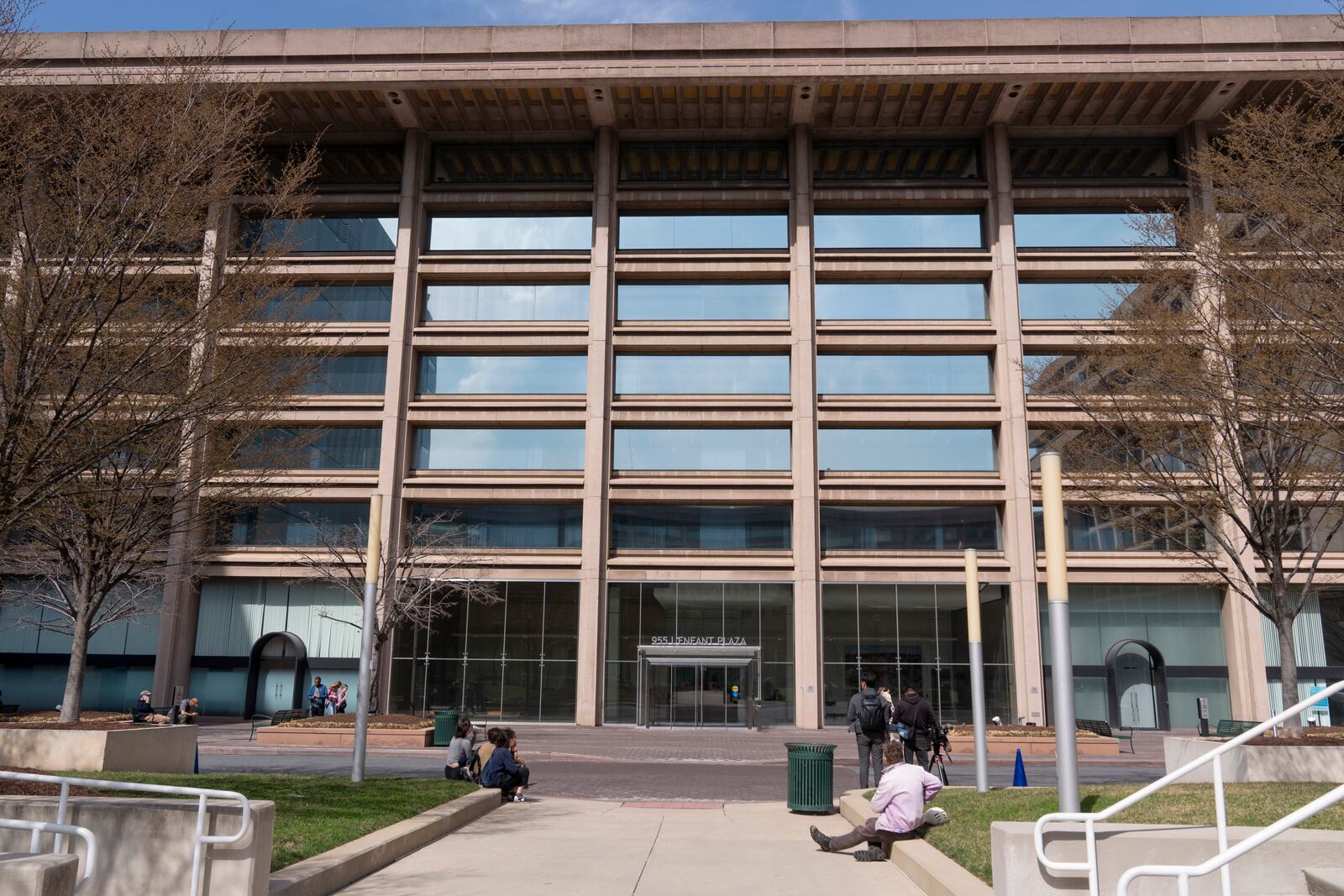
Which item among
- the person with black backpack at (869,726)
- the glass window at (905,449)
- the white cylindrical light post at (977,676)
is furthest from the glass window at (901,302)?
the white cylindrical light post at (977,676)

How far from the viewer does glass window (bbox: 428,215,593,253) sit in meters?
41.3

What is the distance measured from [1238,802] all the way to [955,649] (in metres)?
27.8

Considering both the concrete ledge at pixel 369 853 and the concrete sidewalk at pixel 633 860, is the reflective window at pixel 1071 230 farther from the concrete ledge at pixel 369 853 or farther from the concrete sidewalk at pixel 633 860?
the concrete ledge at pixel 369 853

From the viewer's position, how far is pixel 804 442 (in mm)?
38469

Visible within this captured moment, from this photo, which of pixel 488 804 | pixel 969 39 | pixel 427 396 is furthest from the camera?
pixel 427 396

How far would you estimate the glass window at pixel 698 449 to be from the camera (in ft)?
129

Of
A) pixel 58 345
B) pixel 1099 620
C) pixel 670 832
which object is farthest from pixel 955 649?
pixel 58 345

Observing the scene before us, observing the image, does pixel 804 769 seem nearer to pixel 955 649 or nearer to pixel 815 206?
pixel 955 649

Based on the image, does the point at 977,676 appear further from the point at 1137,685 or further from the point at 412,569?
the point at 1137,685

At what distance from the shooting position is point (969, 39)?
3722 centimetres

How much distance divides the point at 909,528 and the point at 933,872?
101 feet

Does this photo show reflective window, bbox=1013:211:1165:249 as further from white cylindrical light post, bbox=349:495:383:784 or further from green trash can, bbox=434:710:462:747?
white cylindrical light post, bbox=349:495:383:784

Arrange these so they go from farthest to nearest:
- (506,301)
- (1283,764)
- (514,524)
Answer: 1. (506,301)
2. (514,524)
3. (1283,764)

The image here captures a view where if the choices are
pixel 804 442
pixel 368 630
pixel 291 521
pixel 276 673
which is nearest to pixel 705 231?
pixel 804 442
